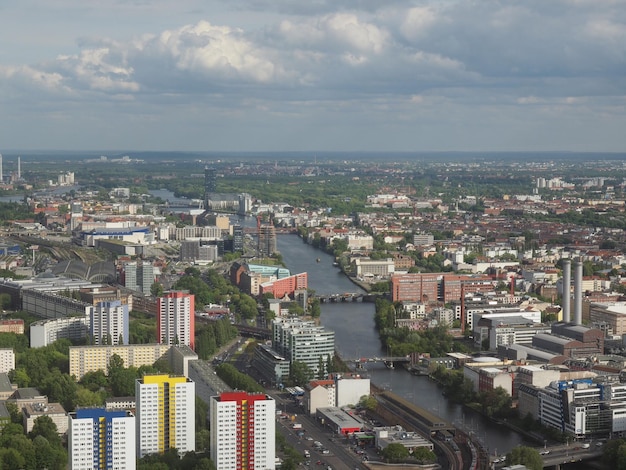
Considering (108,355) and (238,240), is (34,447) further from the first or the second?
(238,240)

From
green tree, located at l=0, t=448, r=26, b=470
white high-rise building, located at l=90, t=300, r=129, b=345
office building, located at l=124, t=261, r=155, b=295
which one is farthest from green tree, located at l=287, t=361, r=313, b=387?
office building, located at l=124, t=261, r=155, b=295

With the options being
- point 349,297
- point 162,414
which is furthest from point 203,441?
point 349,297

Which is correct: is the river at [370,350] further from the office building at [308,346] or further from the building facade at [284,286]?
the office building at [308,346]

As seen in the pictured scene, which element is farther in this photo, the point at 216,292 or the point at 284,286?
the point at 284,286

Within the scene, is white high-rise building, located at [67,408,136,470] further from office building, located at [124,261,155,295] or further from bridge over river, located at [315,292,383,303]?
office building, located at [124,261,155,295]

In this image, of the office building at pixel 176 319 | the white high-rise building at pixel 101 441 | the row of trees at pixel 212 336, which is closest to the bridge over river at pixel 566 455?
the white high-rise building at pixel 101 441

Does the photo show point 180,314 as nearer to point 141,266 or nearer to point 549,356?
point 549,356
